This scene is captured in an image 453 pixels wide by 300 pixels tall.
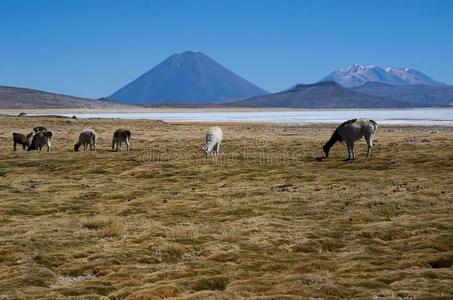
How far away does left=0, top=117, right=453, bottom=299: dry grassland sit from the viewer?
1082 cm

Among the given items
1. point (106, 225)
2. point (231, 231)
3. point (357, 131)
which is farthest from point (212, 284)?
point (357, 131)

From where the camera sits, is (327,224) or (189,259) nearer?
(189,259)

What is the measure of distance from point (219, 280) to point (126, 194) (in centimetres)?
1142

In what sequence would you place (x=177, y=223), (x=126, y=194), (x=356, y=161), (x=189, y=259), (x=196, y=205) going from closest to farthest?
1. (x=189, y=259)
2. (x=177, y=223)
3. (x=196, y=205)
4. (x=126, y=194)
5. (x=356, y=161)

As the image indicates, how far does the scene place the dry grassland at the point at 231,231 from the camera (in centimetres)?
1082

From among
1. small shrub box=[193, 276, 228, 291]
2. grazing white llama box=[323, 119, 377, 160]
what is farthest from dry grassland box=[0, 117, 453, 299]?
grazing white llama box=[323, 119, 377, 160]

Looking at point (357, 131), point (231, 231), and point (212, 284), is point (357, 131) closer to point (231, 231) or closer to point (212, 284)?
point (231, 231)

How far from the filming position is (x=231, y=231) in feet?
50.5

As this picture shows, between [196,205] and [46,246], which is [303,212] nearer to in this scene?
[196,205]

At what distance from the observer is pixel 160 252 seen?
13.5 metres

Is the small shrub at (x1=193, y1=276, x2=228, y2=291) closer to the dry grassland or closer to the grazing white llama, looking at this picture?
the dry grassland

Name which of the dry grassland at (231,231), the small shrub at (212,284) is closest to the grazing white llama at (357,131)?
the dry grassland at (231,231)

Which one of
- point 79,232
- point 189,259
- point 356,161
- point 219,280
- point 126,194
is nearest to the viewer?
point 219,280

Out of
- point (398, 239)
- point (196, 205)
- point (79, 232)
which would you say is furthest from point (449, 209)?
point (79, 232)
